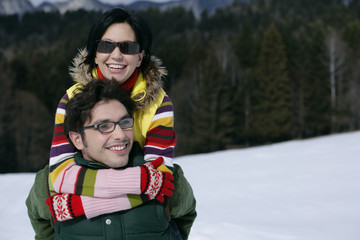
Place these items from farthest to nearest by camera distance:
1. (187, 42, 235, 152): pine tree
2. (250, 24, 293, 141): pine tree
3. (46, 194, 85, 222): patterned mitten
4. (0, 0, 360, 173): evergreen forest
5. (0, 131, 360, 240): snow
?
(250, 24, 293, 141): pine tree → (187, 42, 235, 152): pine tree → (0, 0, 360, 173): evergreen forest → (0, 131, 360, 240): snow → (46, 194, 85, 222): patterned mitten

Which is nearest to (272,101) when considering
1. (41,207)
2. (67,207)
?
(41,207)

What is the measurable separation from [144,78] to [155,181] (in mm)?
629

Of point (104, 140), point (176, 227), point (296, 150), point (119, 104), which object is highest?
point (119, 104)

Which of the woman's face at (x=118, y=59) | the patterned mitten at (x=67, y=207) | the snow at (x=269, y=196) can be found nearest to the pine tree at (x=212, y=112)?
the snow at (x=269, y=196)

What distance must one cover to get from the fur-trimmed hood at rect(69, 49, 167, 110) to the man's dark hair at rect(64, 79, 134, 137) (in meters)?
0.13

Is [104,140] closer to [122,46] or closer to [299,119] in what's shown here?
[122,46]

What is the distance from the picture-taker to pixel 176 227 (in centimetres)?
204

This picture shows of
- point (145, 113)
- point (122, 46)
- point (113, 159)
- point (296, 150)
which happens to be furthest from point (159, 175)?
point (296, 150)

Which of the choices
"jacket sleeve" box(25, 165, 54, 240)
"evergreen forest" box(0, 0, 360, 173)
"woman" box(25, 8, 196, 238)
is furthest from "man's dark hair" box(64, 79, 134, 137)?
"evergreen forest" box(0, 0, 360, 173)

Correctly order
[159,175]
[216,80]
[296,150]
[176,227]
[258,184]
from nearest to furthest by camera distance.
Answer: [159,175]
[176,227]
[258,184]
[296,150]
[216,80]

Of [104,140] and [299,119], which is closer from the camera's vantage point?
[104,140]

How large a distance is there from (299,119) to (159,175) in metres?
31.6

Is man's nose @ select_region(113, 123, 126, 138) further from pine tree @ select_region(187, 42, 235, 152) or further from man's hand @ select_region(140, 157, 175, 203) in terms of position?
pine tree @ select_region(187, 42, 235, 152)

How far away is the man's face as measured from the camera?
171cm
